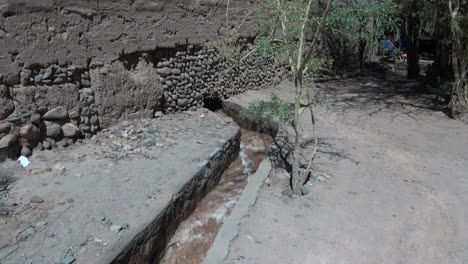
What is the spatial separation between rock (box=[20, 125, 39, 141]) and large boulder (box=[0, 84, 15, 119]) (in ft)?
0.71

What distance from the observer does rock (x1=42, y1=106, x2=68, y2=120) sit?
4.68 meters

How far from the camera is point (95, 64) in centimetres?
519

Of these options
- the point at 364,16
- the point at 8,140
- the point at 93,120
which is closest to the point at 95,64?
the point at 93,120

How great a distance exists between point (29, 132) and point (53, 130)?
12.5 inches

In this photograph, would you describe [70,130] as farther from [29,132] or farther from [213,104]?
[213,104]

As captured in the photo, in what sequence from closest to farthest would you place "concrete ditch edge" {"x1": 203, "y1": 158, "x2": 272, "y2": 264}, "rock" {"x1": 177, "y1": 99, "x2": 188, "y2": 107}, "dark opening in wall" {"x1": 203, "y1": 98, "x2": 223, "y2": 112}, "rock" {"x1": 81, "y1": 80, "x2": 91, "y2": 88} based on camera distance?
"concrete ditch edge" {"x1": 203, "y1": 158, "x2": 272, "y2": 264}, "rock" {"x1": 81, "y1": 80, "x2": 91, "y2": 88}, "rock" {"x1": 177, "y1": 99, "x2": 188, "y2": 107}, "dark opening in wall" {"x1": 203, "y1": 98, "x2": 223, "y2": 112}

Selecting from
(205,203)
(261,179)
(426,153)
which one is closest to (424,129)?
(426,153)

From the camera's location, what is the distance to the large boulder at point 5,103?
4207 mm

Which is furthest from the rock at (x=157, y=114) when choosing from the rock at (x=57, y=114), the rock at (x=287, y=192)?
the rock at (x=287, y=192)

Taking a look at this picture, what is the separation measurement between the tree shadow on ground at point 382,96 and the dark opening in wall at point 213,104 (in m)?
2.09

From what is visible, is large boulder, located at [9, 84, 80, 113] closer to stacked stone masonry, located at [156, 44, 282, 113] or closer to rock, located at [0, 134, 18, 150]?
rock, located at [0, 134, 18, 150]

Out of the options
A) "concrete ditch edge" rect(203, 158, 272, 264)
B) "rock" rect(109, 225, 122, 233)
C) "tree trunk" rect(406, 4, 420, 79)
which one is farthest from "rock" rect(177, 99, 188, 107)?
"tree trunk" rect(406, 4, 420, 79)

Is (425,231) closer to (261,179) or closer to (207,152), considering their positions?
(261,179)

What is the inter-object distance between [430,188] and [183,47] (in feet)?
13.7
